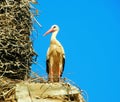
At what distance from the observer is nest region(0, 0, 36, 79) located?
7.06 meters

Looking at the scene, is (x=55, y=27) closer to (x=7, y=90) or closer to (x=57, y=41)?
(x=57, y=41)

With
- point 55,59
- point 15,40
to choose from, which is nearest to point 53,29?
point 55,59

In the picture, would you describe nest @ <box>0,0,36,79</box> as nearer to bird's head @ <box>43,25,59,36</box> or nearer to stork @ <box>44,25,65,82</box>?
stork @ <box>44,25,65,82</box>

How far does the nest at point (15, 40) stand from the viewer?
706cm

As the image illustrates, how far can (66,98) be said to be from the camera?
5.88m

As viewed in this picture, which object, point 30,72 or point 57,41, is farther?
point 57,41

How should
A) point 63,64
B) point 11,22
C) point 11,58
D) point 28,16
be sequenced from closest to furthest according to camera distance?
point 11,58 < point 11,22 < point 28,16 < point 63,64

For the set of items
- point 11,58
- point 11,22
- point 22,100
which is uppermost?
point 11,22

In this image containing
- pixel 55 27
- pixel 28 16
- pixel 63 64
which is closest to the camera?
pixel 28 16

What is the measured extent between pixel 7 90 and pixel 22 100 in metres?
0.29

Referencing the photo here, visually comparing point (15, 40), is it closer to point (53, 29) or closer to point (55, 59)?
point (55, 59)

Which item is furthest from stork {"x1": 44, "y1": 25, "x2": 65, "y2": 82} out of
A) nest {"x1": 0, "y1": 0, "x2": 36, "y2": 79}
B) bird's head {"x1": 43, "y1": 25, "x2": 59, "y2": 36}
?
nest {"x1": 0, "y1": 0, "x2": 36, "y2": 79}

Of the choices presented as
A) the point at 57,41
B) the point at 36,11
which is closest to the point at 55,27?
the point at 57,41

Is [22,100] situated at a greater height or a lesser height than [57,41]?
lesser
